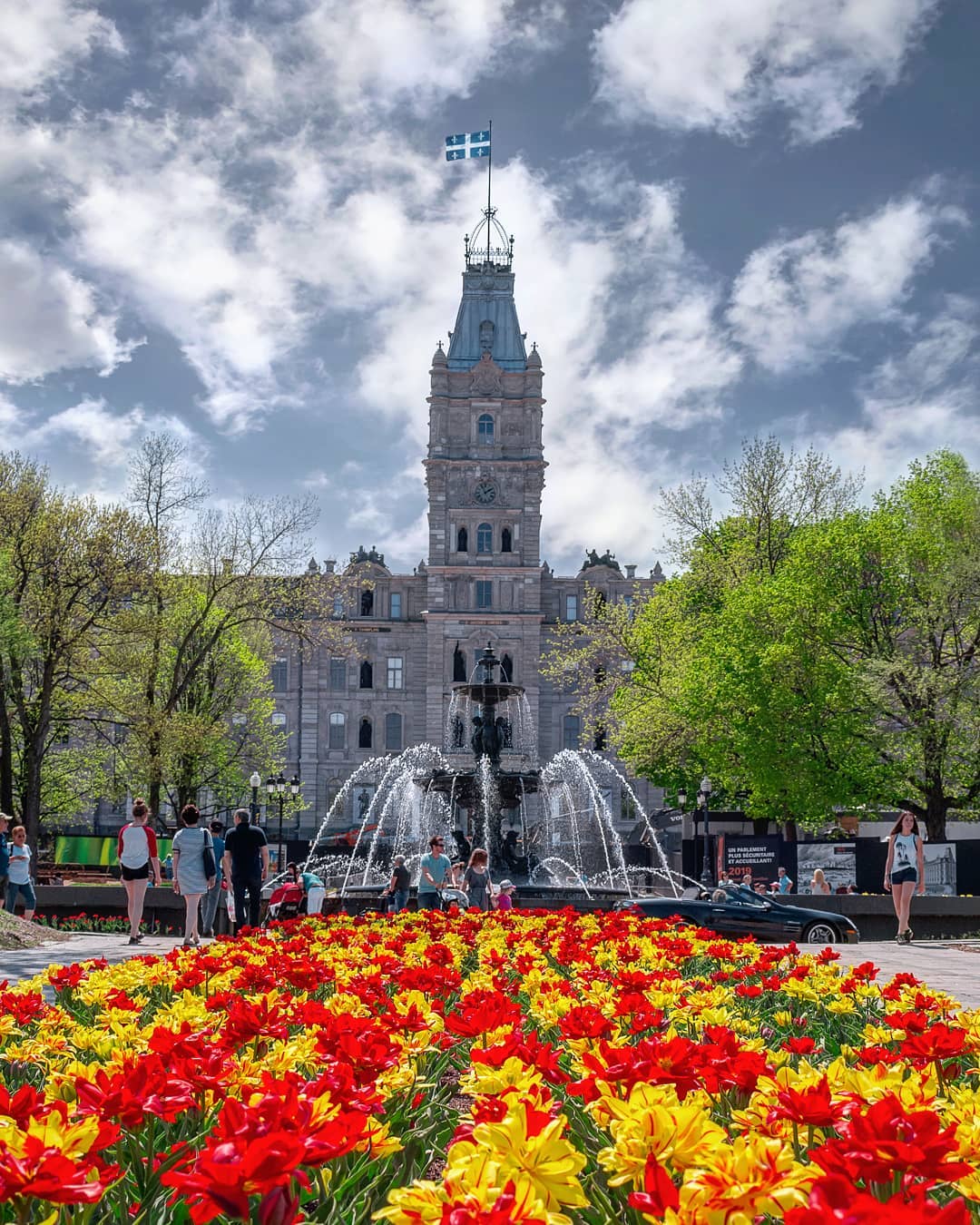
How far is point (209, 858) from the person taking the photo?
14.7m

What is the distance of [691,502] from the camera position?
39656 millimetres

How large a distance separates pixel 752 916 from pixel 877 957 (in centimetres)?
360

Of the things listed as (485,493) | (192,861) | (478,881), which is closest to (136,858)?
(192,861)

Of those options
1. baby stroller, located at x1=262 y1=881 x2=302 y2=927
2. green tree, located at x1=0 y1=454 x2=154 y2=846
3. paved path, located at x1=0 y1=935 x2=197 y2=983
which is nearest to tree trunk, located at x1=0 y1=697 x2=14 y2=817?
green tree, located at x1=0 y1=454 x2=154 y2=846

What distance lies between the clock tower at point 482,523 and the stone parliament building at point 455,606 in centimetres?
7

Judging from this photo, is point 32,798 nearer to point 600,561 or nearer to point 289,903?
point 289,903

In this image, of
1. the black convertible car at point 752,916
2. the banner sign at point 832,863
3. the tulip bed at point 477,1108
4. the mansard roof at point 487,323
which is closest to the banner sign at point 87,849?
the banner sign at point 832,863

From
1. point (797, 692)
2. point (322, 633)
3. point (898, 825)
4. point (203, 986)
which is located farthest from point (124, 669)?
point (203, 986)

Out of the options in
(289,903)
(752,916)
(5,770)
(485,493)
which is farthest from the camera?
(485,493)

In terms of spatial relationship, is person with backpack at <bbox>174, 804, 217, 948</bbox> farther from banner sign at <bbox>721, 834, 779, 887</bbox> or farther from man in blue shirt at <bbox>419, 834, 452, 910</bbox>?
banner sign at <bbox>721, 834, 779, 887</bbox>

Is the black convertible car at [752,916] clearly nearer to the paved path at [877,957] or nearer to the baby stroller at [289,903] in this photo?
the paved path at [877,957]

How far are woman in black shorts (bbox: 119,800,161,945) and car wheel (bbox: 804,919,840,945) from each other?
30.6ft

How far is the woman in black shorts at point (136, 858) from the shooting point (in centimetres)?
1522

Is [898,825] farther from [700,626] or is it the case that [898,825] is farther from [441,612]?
[441,612]
